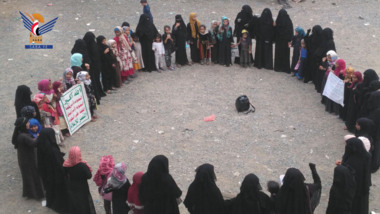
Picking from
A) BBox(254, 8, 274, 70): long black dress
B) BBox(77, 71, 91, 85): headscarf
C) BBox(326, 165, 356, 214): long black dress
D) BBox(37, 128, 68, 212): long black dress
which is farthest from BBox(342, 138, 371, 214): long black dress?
BBox(254, 8, 274, 70): long black dress

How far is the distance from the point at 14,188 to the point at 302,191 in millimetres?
4567

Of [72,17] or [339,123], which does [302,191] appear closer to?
[339,123]

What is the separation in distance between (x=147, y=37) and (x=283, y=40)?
11.0 ft

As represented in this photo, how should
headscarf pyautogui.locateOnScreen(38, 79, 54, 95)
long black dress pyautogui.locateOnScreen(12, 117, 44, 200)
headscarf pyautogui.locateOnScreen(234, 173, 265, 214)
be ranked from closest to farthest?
headscarf pyautogui.locateOnScreen(234, 173, 265, 214)
long black dress pyautogui.locateOnScreen(12, 117, 44, 200)
headscarf pyautogui.locateOnScreen(38, 79, 54, 95)

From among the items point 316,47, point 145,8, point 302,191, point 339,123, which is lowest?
point 339,123

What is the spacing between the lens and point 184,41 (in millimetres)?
11500

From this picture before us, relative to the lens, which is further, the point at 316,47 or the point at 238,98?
the point at 316,47

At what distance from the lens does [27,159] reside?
6605 millimetres

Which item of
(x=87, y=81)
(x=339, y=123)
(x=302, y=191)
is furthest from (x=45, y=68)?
(x=302, y=191)

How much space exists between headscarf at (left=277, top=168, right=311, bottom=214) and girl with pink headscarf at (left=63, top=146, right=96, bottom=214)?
253 cm

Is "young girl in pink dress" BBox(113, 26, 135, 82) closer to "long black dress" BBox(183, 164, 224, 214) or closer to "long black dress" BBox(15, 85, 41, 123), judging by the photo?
"long black dress" BBox(15, 85, 41, 123)

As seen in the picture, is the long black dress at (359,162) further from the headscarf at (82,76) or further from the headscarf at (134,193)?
the headscarf at (82,76)

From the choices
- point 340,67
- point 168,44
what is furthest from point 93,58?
point 340,67

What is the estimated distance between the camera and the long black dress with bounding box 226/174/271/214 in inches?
196
